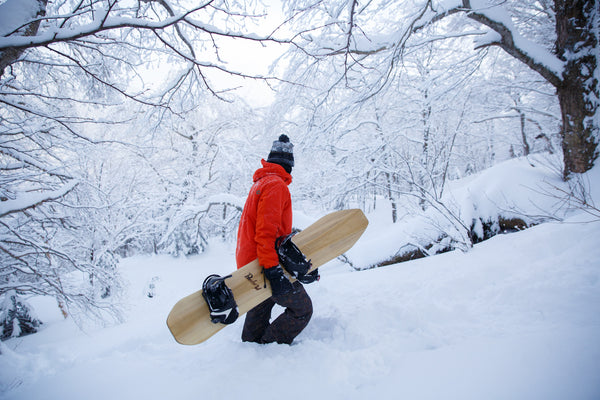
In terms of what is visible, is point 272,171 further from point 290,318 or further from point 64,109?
point 64,109

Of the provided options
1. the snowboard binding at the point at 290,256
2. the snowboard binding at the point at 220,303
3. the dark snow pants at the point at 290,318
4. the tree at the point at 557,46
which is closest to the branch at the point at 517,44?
the tree at the point at 557,46

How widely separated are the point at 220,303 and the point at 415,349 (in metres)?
1.23

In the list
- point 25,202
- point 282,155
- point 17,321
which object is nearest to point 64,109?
point 25,202

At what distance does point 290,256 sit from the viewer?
5.36 feet

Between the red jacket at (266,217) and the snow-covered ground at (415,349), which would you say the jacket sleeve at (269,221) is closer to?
the red jacket at (266,217)

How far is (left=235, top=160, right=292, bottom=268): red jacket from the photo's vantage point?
5.16 feet

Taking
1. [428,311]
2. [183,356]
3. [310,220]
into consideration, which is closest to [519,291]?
[428,311]

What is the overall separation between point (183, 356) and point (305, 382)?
1.04 m

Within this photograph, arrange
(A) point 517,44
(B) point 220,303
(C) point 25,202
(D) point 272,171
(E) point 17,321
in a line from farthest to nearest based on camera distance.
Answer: (E) point 17,321 → (A) point 517,44 → (C) point 25,202 → (D) point 272,171 → (B) point 220,303

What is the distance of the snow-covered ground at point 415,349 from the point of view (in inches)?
40.6

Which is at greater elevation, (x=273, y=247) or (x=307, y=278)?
(x=273, y=247)

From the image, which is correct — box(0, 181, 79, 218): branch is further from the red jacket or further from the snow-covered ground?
the red jacket

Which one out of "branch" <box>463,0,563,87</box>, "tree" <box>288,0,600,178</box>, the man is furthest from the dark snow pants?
"branch" <box>463,0,563,87</box>

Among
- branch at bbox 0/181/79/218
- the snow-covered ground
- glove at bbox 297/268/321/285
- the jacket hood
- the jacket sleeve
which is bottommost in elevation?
the snow-covered ground
